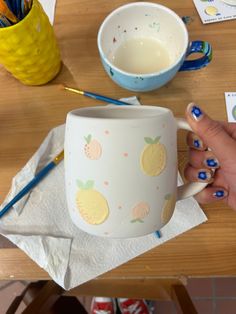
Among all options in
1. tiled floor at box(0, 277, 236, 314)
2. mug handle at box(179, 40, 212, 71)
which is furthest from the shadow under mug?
tiled floor at box(0, 277, 236, 314)

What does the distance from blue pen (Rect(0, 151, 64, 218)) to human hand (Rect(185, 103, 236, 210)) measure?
0.18 meters

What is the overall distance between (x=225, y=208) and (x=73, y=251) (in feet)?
0.69

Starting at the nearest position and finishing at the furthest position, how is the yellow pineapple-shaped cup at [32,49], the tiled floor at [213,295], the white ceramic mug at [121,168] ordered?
the white ceramic mug at [121,168], the yellow pineapple-shaped cup at [32,49], the tiled floor at [213,295]

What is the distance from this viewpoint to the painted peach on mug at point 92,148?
0.34 m

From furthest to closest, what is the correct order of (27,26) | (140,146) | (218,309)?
(218,309) < (27,26) < (140,146)

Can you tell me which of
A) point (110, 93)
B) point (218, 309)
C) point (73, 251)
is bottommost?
point (218, 309)

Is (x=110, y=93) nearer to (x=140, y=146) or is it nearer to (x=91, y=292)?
(x=140, y=146)

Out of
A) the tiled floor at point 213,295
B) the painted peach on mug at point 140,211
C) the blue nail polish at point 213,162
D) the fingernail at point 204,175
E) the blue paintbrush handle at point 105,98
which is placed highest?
the painted peach on mug at point 140,211

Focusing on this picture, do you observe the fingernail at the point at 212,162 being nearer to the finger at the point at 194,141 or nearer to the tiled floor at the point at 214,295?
the finger at the point at 194,141

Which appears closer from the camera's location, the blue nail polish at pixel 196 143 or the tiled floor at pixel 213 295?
the blue nail polish at pixel 196 143

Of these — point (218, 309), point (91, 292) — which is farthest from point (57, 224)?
point (218, 309)

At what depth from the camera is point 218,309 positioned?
3.52ft

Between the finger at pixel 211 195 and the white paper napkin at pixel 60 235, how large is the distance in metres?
0.02

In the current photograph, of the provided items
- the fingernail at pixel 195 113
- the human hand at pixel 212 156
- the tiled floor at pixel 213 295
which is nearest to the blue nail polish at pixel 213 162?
the human hand at pixel 212 156
